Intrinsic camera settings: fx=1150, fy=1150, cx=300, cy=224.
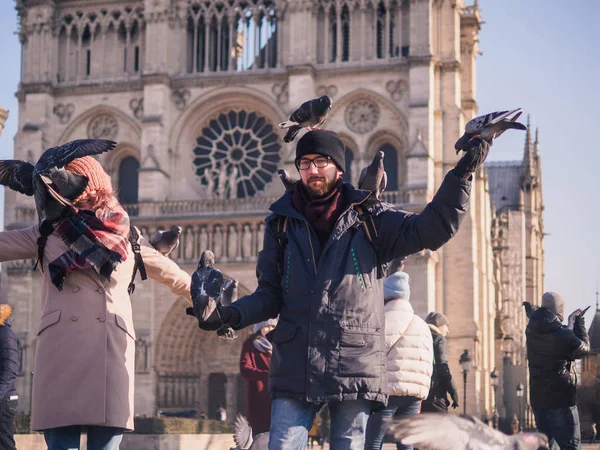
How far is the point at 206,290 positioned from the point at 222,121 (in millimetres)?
29825

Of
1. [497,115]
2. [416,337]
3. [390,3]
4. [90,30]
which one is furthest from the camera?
[90,30]

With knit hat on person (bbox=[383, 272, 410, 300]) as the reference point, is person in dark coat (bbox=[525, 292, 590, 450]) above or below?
below

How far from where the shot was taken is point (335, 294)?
4711mm

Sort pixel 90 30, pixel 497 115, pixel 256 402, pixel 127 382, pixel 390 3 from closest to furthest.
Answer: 1. pixel 497 115
2. pixel 127 382
3. pixel 256 402
4. pixel 390 3
5. pixel 90 30

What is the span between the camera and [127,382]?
5.01m

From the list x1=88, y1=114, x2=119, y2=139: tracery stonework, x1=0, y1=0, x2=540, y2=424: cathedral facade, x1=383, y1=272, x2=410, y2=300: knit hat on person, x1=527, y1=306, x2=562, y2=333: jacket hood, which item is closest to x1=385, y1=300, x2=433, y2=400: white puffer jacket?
x1=383, y1=272, x2=410, y2=300: knit hat on person

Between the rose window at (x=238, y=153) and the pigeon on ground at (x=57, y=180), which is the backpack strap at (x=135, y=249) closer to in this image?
the pigeon on ground at (x=57, y=180)

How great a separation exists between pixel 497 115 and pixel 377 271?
84 cm

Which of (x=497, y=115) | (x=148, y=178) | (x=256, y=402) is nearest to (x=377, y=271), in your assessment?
(x=497, y=115)

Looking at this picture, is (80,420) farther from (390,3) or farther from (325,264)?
(390,3)

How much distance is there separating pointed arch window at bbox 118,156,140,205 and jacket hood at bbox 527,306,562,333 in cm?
2672

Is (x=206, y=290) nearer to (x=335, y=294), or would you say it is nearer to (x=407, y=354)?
(x=335, y=294)

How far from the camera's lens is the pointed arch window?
34531 millimetres

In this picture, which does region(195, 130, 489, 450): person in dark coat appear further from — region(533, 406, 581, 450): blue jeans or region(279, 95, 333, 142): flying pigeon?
region(533, 406, 581, 450): blue jeans
